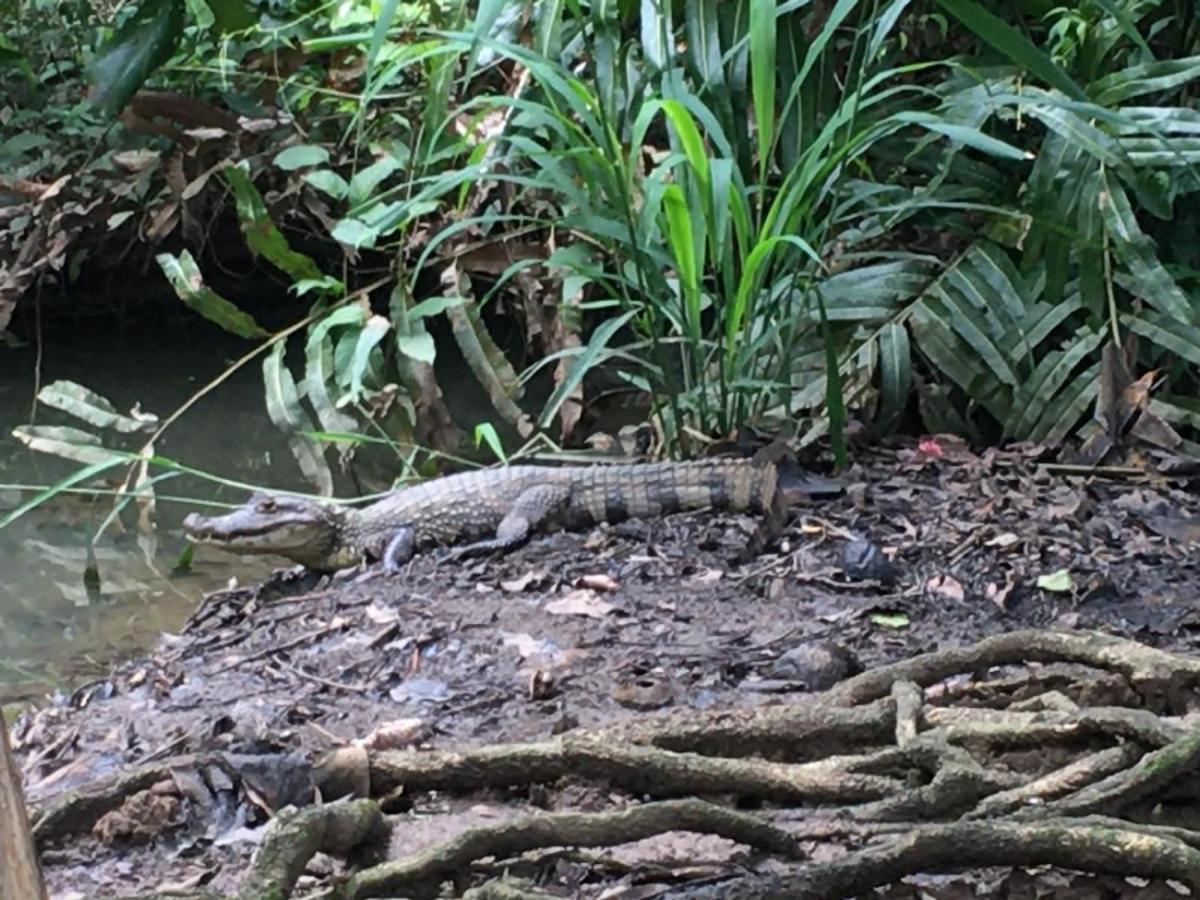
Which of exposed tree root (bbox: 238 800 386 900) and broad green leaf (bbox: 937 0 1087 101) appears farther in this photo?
broad green leaf (bbox: 937 0 1087 101)

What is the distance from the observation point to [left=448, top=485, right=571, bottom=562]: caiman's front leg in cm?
366

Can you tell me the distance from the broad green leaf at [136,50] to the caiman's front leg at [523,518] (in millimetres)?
2480

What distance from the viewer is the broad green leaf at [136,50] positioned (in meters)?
1.15

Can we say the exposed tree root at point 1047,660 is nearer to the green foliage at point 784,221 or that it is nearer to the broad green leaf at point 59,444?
the green foliage at point 784,221

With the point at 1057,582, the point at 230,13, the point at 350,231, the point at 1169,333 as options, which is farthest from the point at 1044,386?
the point at 230,13

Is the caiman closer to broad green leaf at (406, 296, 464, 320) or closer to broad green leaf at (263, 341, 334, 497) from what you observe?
broad green leaf at (263, 341, 334, 497)

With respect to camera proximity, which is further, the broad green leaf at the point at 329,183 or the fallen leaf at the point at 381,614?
the broad green leaf at the point at 329,183

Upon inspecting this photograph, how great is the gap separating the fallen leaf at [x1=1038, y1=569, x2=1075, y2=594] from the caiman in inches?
35.1

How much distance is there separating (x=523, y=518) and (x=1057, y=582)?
1.49 metres

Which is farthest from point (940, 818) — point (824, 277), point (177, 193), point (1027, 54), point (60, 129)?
point (60, 129)

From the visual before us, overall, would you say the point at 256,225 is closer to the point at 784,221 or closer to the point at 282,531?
the point at 282,531

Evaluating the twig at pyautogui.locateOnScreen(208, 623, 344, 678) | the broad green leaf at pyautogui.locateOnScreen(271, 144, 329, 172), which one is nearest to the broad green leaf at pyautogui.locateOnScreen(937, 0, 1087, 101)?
the twig at pyautogui.locateOnScreen(208, 623, 344, 678)

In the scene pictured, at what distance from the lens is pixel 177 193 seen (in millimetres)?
5219

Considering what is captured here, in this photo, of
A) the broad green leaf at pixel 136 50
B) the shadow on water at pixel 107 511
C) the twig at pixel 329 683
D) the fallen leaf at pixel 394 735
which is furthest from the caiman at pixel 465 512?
the broad green leaf at pixel 136 50
